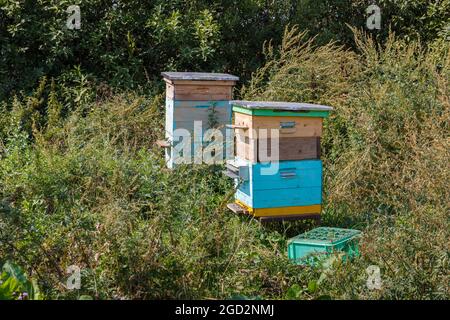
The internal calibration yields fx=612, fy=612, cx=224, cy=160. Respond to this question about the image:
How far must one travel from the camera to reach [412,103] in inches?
257

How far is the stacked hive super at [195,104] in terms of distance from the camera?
6.05m

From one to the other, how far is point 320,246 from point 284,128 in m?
1.13

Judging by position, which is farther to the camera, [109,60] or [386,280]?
[109,60]

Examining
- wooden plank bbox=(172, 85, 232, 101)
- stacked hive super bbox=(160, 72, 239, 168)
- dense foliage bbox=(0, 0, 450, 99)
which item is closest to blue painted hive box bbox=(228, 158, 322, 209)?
stacked hive super bbox=(160, 72, 239, 168)

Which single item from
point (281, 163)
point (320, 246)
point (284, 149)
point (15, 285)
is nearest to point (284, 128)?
point (284, 149)

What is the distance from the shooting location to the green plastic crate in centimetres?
451

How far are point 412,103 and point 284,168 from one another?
6.80 ft

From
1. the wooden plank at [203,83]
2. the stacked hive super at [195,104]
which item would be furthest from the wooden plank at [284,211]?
the wooden plank at [203,83]

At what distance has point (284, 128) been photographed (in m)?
5.23

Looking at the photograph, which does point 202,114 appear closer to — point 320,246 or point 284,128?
point 284,128

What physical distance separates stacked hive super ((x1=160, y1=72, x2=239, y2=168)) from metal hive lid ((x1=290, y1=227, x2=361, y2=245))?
153 cm

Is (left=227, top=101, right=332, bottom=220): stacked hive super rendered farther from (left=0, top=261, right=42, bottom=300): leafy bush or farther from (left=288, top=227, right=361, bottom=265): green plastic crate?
(left=0, top=261, right=42, bottom=300): leafy bush
